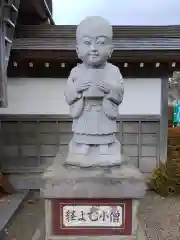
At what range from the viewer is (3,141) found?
7191 mm

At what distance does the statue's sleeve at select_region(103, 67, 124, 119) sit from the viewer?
2.78m

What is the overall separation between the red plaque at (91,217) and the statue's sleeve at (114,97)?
0.77 metres

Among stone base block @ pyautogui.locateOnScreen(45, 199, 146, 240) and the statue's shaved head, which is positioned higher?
the statue's shaved head

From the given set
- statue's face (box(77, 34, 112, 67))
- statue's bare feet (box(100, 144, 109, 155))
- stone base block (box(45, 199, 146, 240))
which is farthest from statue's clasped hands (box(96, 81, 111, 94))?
stone base block (box(45, 199, 146, 240))

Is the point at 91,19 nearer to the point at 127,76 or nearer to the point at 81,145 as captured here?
the point at 81,145

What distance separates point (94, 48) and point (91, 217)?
1434mm

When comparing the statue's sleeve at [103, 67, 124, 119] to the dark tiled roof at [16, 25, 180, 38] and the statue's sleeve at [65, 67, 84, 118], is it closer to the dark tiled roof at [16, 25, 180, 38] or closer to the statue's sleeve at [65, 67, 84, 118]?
the statue's sleeve at [65, 67, 84, 118]

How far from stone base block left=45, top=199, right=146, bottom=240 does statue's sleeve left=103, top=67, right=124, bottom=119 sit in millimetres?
767

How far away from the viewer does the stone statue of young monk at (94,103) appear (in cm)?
270

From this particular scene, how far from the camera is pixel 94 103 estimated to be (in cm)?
287

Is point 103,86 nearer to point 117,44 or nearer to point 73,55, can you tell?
point 73,55

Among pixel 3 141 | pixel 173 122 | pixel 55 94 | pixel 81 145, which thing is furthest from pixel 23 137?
pixel 173 122

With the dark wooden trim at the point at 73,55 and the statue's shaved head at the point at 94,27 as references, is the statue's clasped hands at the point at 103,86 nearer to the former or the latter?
the statue's shaved head at the point at 94,27

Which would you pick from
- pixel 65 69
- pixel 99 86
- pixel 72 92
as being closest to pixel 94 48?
pixel 99 86
